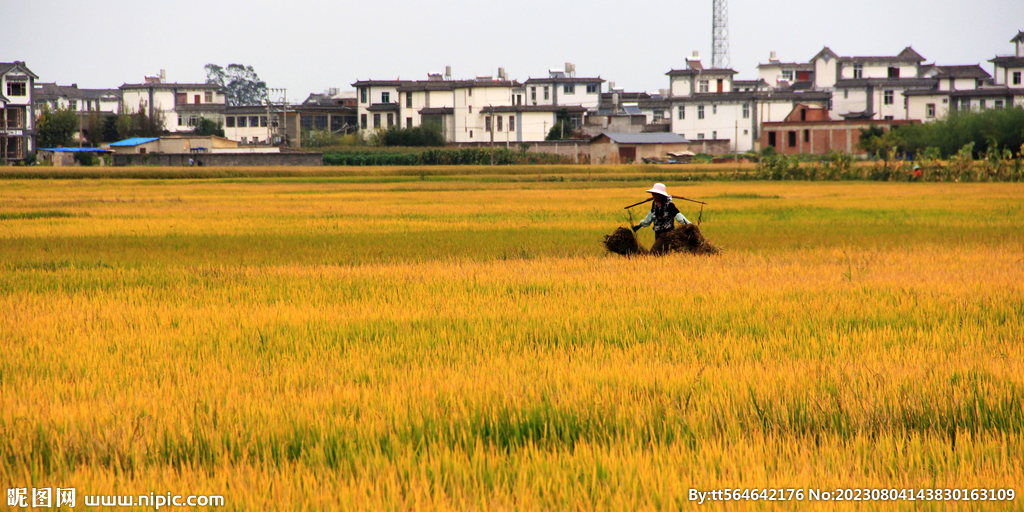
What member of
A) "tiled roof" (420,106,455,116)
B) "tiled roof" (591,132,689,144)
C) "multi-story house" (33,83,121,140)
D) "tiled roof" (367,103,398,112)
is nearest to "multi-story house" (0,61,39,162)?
"tiled roof" (367,103,398,112)

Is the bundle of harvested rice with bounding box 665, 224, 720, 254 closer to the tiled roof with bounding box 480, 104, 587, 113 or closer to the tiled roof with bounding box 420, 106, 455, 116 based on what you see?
the tiled roof with bounding box 480, 104, 587, 113

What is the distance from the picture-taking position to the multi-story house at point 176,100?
107625mm

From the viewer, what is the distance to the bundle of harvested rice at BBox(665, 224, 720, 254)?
37.2ft

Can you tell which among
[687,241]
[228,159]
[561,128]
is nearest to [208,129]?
[228,159]

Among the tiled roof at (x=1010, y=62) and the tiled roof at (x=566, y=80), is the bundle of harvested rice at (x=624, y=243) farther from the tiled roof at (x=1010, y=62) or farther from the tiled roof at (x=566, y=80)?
the tiled roof at (x=1010, y=62)

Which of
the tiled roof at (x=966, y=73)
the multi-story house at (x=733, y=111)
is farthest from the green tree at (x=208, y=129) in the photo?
the tiled roof at (x=966, y=73)

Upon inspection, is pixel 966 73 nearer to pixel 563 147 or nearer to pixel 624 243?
pixel 563 147

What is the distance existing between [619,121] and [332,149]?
1140 inches

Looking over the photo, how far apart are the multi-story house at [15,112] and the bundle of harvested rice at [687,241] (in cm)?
7651

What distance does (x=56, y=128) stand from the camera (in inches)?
3246

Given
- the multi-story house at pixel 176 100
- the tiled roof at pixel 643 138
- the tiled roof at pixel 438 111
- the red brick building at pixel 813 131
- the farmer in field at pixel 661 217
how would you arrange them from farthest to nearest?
the multi-story house at pixel 176 100, the tiled roof at pixel 438 111, the red brick building at pixel 813 131, the tiled roof at pixel 643 138, the farmer in field at pixel 661 217

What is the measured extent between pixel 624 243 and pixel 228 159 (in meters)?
61.0

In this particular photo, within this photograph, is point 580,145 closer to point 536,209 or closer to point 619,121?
point 619,121

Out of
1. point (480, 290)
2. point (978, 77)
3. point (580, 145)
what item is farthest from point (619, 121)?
point (480, 290)
